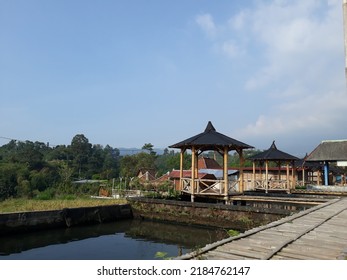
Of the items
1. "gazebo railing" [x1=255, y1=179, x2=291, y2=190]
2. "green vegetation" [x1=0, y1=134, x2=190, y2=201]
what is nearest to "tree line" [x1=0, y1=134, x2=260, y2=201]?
"green vegetation" [x1=0, y1=134, x2=190, y2=201]

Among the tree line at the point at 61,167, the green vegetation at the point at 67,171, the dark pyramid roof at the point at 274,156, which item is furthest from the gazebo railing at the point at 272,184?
the tree line at the point at 61,167

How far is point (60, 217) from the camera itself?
12.7 meters

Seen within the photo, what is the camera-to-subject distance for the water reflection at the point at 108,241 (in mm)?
9219

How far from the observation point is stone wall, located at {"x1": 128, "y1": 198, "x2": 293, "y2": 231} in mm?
11884

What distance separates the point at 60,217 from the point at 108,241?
294 cm

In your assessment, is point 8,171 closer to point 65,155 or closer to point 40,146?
point 65,155

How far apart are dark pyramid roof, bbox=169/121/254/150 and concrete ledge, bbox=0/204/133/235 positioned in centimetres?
442

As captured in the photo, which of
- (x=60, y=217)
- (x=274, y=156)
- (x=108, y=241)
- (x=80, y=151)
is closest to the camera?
(x=108, y=241)

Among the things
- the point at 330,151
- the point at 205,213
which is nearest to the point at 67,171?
the point at 205,213

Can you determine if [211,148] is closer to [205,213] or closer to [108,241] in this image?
[205,213]

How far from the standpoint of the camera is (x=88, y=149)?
80.3 meters

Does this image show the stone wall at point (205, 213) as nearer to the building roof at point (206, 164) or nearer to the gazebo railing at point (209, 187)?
the gazebo railing at point (209, 187)

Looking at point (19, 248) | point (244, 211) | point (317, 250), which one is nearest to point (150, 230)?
point (244, 211)
